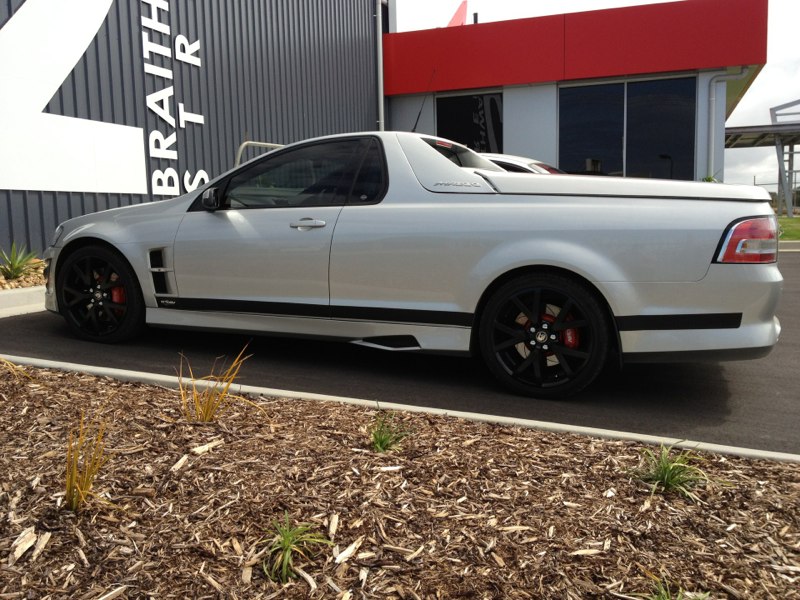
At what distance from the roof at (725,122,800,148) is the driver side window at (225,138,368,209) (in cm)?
2452

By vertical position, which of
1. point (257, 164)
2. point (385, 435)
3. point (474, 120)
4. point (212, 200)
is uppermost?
point (474, 120)

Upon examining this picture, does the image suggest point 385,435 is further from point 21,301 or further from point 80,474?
point 21,301

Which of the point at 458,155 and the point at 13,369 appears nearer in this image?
the point at 13,369

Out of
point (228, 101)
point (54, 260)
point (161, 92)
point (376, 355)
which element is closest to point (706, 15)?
point (228, 101)

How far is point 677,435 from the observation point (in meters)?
3.39

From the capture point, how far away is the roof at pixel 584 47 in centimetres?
1395

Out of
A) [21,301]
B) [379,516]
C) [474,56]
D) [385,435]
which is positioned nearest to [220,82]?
[21,301]

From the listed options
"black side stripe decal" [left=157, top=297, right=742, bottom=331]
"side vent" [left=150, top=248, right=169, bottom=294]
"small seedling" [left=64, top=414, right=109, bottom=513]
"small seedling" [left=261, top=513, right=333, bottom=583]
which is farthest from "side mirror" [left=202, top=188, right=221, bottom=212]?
"small seedling" [left=261, top=513, right=333, bottom=583]

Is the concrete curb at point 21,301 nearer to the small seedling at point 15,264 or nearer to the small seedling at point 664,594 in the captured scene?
the small seedling at point 15,264

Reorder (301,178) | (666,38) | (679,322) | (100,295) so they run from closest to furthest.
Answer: (679,322)
(301,178)
(100,295)
(666,38)

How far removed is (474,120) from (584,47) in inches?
121

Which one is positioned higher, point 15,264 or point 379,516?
point 15,264

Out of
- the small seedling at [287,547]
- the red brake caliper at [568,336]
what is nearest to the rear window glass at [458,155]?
the red brake caliper at [568,336]

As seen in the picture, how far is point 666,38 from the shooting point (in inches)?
564
